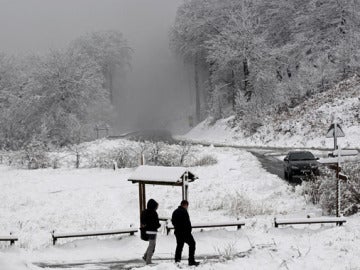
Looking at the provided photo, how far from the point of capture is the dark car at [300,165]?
67.6 feet

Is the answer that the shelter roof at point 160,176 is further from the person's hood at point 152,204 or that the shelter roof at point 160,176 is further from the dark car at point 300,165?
Answer: the dark car at point 300,165

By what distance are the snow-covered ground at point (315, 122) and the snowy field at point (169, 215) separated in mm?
7630

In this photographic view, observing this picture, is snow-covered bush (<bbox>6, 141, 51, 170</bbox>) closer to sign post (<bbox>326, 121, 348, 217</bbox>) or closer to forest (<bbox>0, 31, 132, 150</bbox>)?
forest (<bbox>0, 31, 132, 150</bbox>)

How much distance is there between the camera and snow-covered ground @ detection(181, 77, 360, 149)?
3219cm

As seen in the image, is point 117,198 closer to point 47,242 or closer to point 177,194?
point 177,194

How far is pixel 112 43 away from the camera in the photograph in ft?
233

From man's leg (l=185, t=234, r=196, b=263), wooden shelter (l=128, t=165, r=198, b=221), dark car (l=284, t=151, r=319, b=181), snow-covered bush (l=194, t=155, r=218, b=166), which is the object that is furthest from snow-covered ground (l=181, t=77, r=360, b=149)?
man's leg (l=185, t=234, r=196, b=263)

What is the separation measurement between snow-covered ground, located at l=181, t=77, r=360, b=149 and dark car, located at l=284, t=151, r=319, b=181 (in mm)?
8984

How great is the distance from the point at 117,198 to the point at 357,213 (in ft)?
34.1

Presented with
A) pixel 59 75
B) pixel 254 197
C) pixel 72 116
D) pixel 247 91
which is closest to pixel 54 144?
pixel 72 116

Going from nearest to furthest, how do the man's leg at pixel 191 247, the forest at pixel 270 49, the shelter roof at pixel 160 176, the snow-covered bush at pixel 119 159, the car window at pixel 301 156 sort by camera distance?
the man's leg at pixel 191 247, the shelter roof at pixel 160 176, the car window at pixel 301 156, the snow-covered bush at pixel 119 159, the forest at pixel 270 49

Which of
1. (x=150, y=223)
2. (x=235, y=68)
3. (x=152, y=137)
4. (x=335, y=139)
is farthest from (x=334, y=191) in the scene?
(x=235, y=68)

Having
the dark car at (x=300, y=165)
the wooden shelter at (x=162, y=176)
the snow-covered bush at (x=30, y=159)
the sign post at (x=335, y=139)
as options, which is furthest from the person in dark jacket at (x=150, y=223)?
the snow-covered bush at (x=30, y=159)

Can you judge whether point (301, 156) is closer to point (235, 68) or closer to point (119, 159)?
point (119, 159)
